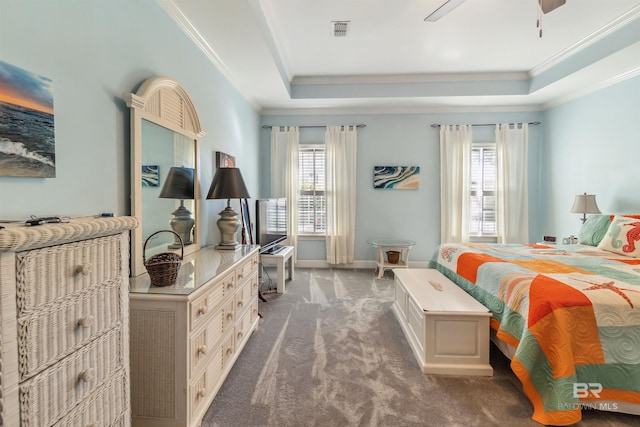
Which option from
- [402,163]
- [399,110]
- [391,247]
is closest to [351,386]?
[391,247]

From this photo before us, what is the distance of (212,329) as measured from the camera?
5.59 ft

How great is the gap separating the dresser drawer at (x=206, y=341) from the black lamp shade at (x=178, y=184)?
0.93 meters

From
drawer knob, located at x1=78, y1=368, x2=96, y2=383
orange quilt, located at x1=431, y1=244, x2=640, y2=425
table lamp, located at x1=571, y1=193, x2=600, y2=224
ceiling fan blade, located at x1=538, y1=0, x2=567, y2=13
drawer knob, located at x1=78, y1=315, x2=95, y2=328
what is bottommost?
orange quilt, located at x1=431, y1=244, x2=640, y2=425

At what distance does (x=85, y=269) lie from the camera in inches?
36.3

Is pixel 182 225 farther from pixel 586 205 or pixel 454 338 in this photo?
pixel 586 205

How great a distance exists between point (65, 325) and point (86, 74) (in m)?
1.21

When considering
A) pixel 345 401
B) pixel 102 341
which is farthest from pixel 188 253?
pixel 345 401

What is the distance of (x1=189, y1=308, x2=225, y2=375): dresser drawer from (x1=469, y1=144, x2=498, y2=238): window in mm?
4363

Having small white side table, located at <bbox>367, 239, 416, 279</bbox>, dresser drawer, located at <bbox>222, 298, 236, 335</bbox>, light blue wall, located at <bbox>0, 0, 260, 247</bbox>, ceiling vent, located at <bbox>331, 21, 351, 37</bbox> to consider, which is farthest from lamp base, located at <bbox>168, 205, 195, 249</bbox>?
small white side table, located at <bbox>367, 239, 416, 279</bbox>

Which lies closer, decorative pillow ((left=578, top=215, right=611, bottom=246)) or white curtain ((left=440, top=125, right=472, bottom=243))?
decorative pillow ((left=578, top=215, right=611, bottom=246))

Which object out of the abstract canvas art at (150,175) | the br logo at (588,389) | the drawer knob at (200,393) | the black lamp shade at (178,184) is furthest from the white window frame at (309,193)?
the br logo at (588,389)

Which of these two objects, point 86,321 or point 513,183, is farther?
point 513,183

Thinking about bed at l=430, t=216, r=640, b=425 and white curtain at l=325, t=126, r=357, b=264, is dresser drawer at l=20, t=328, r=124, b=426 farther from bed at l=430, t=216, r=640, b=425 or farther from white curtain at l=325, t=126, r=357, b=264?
white curtain at l=325, t=126, r=357, b=264

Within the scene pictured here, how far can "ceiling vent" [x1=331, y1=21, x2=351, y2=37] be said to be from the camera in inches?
116
